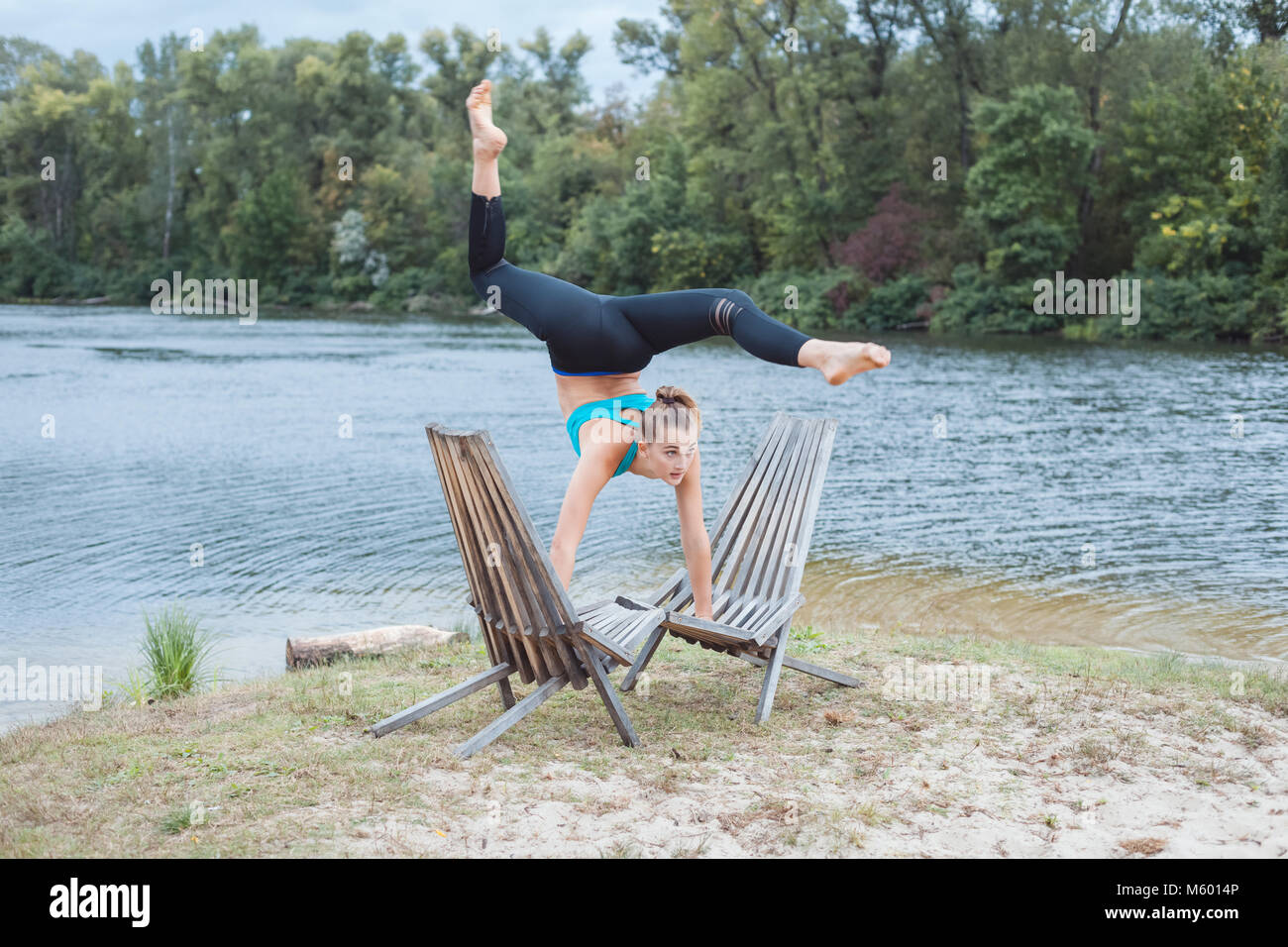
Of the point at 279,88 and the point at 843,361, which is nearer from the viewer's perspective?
the point at 843,361

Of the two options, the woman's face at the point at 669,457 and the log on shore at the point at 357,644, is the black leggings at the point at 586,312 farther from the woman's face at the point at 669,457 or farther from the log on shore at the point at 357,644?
the log on shore at the point at 357,644

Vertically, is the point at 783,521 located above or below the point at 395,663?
above

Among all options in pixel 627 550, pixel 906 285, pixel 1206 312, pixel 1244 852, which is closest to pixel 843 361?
pixel 1244 852

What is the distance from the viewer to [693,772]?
4672mm

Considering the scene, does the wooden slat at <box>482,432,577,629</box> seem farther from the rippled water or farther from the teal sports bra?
the rippled water

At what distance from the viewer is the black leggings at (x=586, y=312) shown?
4.66 metres

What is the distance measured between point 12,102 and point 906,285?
6461 centimetres

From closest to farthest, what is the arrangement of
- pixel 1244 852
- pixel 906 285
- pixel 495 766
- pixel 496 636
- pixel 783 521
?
pixel 1244 852, pixel 495 766, pixel 496 636, pixel 783 521, pixel 906 285

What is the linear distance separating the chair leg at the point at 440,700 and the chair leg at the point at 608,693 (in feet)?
1.46

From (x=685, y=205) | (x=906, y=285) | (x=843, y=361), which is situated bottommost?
(x=843, y=361)

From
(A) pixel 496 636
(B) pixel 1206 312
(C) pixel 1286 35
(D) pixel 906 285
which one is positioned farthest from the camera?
(D) pixel 906 285

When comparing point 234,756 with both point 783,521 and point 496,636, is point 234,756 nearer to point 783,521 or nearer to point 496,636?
point 496,636

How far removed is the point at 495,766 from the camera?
184 inches

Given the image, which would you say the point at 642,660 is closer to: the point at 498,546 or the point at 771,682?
the point at 771,682
